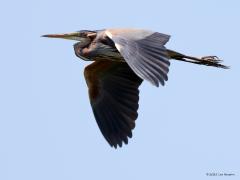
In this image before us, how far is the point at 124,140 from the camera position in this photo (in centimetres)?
905

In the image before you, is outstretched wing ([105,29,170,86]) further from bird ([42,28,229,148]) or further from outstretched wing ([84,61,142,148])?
outstretched wing ([84,61,142,148])

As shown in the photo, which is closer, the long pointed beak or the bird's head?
the bird's head

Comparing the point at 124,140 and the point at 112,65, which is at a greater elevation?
the point at 112,65

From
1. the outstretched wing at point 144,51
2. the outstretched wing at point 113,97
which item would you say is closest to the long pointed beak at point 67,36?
the outstretched wing at point 113,97

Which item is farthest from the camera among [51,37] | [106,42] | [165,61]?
[51,37]

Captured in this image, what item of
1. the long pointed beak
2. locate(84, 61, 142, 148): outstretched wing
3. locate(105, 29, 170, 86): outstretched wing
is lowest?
locate(84, 61, 142, 148): outstretched wing

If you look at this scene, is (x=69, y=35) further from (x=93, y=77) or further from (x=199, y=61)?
(x=199, y=61)

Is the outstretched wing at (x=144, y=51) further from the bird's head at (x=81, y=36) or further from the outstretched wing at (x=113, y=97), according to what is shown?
the outstretched wing at (x=113, y=97)

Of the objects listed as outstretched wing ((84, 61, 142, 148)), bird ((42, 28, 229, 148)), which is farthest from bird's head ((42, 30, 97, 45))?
outstretched wing ((84, 61, 142, 148))

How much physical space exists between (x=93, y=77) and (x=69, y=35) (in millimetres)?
659

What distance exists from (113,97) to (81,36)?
89 cm

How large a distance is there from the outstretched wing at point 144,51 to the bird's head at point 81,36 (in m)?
0.55

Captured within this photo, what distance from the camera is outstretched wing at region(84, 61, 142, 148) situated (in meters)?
9.10

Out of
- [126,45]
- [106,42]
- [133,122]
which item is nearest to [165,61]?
[126,45]
